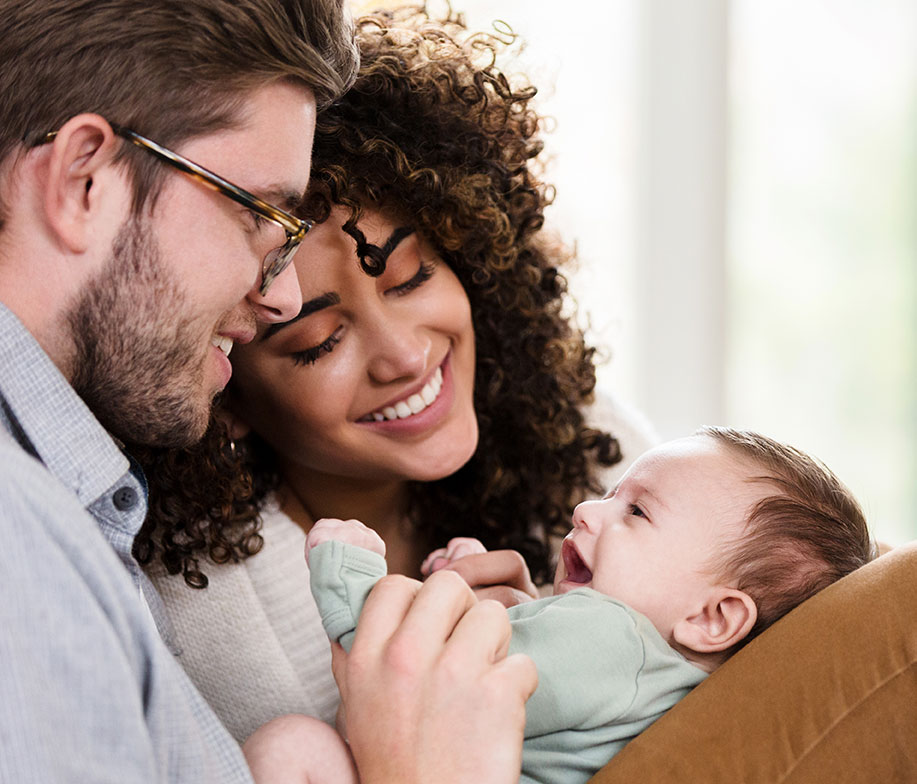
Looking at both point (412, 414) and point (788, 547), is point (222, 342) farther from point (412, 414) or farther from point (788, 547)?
point (788, 547)

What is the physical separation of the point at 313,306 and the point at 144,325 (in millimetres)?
482

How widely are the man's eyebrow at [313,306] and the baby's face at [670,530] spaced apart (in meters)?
0.54

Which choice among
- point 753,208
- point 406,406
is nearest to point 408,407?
point 406,406

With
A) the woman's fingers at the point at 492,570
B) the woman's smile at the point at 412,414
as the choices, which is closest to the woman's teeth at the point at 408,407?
the woman's smile at the point at 412,414

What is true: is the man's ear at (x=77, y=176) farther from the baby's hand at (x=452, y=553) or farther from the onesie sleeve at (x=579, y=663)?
the baby's hand at (x=452, y=553)

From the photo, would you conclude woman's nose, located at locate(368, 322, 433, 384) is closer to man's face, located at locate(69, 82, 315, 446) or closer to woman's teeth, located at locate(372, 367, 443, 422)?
woman's teeth, located at locate(372, 367, 443, 422)

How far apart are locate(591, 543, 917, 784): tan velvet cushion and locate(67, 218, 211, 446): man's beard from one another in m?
0.69

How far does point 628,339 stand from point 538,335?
1.93 metres

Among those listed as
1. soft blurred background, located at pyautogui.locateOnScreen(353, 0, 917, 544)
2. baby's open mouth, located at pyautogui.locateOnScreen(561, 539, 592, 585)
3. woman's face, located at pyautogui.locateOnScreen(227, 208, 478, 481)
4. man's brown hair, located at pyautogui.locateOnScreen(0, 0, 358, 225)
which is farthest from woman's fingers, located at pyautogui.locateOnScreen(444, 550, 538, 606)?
soft blurred background, located at pyautogui.locateOnScreen(353, 0, 917, 544)

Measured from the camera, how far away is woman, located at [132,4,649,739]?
5.73 ft

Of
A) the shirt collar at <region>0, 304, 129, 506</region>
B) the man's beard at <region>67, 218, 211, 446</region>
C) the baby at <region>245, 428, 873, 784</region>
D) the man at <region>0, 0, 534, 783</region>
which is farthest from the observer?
the baby at <region>245, 428, 873, 784</region>

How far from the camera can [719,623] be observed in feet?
4.75

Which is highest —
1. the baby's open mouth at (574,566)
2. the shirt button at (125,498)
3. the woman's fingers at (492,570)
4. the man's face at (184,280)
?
the man's face at (184,280)

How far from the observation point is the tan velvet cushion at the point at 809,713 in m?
1.22
